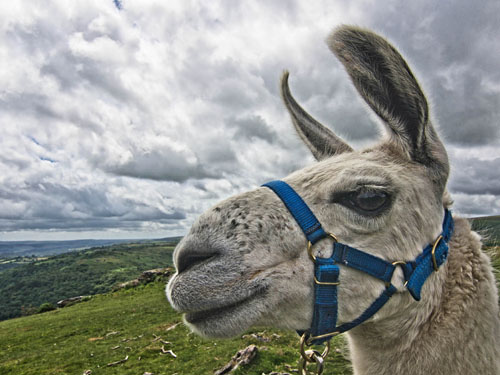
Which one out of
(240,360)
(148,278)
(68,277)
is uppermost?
(240,360)

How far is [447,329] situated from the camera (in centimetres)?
228

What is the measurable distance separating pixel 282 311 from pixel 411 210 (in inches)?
48.1

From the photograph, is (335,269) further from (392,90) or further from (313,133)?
(313,133)

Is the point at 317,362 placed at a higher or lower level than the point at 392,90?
lower

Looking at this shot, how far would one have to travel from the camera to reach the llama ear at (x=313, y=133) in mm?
3375

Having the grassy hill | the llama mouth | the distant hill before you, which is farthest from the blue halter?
the grassy hill

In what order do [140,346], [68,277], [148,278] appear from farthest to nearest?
[68,277], [148,278], [140,346]

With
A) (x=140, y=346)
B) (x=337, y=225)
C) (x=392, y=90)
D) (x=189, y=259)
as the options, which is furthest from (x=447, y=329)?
(x=140, y=346)

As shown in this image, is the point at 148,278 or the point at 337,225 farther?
the point at 148,278

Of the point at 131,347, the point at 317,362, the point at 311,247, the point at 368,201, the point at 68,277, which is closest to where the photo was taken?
the point at 317,362

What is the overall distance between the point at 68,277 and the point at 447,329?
161 metres

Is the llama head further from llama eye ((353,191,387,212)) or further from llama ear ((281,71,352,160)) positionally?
llama ear ((281,71,352,160))

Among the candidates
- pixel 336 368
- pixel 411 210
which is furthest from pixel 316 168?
pixel 336 368

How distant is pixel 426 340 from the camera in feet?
7.60
